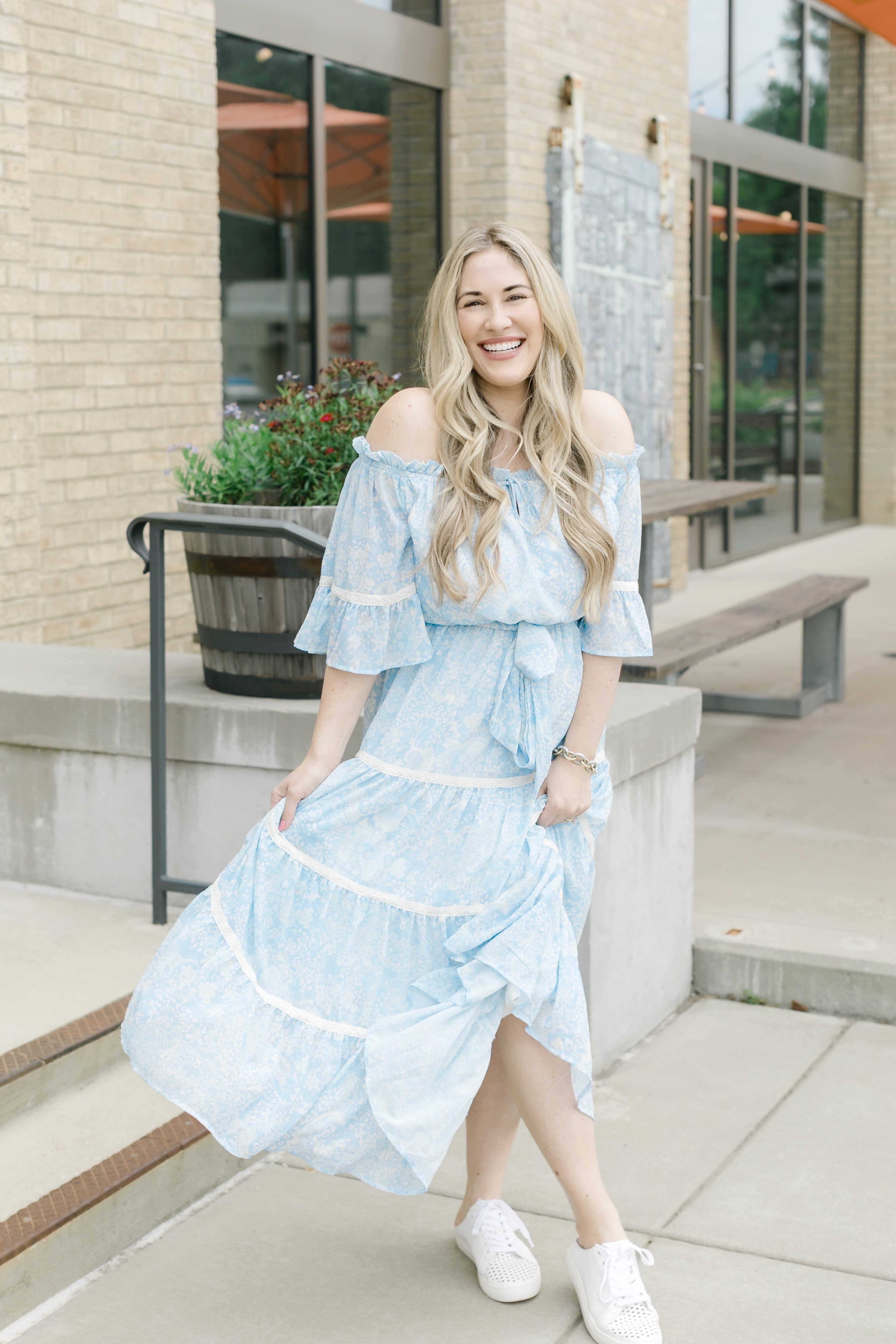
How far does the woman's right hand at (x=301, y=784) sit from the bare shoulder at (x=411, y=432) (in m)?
0.50

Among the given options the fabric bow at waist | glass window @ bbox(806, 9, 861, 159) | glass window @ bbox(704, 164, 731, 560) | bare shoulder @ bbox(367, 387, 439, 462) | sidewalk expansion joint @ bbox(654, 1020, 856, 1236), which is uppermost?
glass window @ bbox(806, 9, 861, 159)

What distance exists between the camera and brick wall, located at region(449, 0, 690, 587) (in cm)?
850

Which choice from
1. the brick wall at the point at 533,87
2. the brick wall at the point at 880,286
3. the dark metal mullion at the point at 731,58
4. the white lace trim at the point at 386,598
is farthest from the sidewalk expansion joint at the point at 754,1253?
the brick wall at the point at 880,286

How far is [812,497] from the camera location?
14.8m

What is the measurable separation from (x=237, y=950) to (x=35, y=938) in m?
1.46

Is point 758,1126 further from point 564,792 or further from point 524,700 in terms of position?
point 524,700

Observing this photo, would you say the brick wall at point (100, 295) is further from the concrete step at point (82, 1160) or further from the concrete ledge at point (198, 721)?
the concrete step at point (82, 1160)

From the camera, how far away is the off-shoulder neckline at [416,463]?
249cm

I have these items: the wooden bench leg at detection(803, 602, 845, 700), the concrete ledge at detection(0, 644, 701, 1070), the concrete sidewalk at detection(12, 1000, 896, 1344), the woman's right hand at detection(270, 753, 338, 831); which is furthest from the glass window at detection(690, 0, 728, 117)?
the woman's right hand at detection(270, 753, 338, 831)

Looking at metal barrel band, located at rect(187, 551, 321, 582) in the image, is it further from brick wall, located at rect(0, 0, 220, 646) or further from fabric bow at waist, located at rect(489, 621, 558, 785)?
brick wall, located at rect(0, 0, 220, 646)

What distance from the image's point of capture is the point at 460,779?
2.55 metres

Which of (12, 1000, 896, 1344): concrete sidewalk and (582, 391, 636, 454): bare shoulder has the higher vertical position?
(582, 391, 636, 454): bare shoulder

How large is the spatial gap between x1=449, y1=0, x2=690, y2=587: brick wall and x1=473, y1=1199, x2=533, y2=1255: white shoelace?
6.42 meters

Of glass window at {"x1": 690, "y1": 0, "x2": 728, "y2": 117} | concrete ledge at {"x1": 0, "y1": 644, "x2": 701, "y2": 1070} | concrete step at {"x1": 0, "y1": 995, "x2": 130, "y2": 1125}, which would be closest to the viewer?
concrete step at {"x1": 0, "y1": 995, "x2": 130, "y2": 1125}
